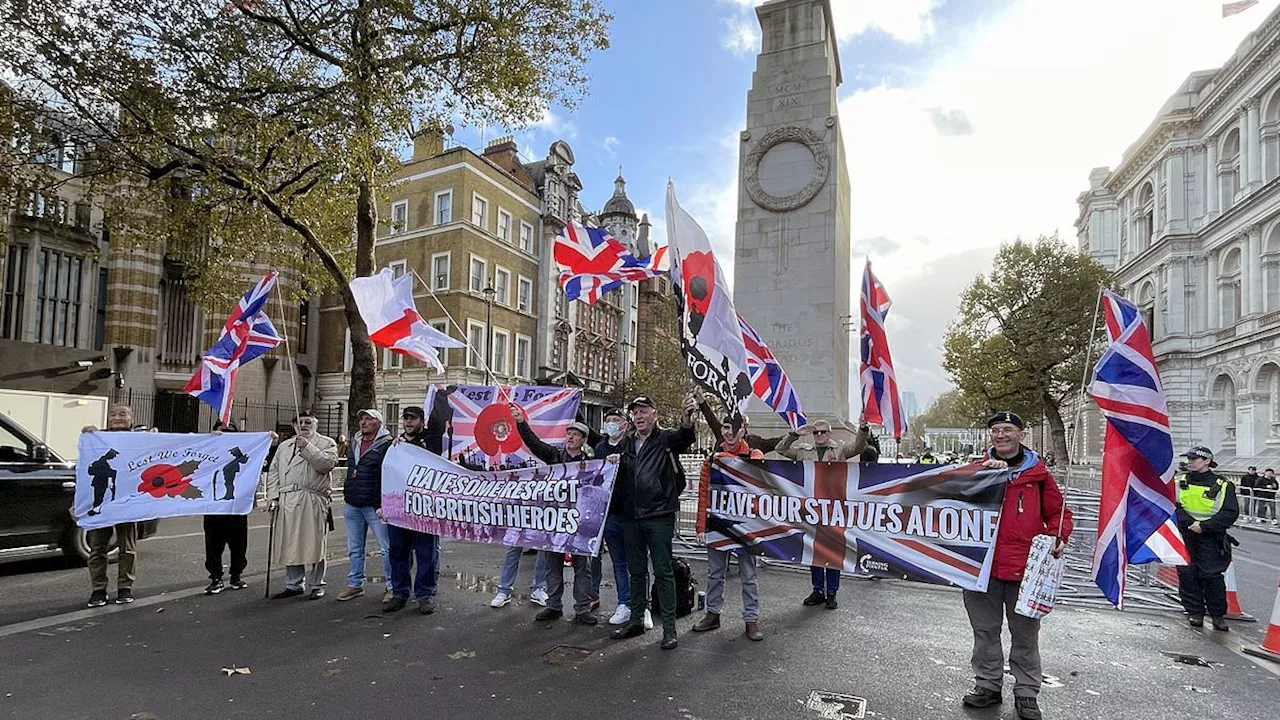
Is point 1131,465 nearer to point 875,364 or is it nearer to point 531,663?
point 875,364

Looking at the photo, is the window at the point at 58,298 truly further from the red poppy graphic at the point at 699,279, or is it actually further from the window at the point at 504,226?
the red poppy graphic at the point at 699,279

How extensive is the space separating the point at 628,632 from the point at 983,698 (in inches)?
117

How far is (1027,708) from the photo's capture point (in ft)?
16.5

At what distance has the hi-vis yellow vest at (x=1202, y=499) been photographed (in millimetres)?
7953

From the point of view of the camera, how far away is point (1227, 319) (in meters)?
46.3

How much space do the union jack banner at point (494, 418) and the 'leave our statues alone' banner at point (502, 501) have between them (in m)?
0.45

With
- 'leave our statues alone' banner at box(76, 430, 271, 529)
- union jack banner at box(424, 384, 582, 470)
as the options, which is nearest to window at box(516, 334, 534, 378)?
union jack banner at box(424, 384, 582, 470)

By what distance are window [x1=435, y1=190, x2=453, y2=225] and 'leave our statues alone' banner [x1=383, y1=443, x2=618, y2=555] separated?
1295 inches

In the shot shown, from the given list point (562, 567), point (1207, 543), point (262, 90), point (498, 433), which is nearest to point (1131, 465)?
point (1207, 543)

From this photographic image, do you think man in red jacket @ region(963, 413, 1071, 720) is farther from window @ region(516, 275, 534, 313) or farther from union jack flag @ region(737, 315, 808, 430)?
window @ region(516, 275, 534, 313)

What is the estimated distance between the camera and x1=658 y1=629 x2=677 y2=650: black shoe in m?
6.36

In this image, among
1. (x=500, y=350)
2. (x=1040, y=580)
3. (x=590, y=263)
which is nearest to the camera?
(x=1040, y=580)

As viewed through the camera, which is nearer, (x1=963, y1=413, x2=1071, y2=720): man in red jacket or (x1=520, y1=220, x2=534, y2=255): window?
(x1=963, y1=413, x2=1071, y2=720): man in red jacket

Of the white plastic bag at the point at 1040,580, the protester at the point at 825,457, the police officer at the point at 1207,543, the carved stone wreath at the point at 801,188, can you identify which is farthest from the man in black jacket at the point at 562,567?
the carved stone wreath at the point at 801,188
